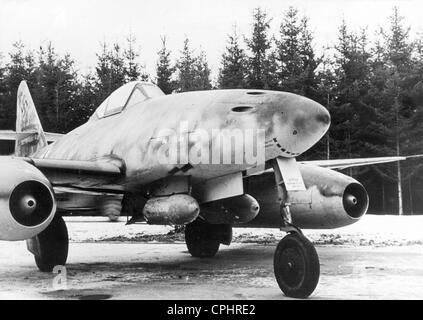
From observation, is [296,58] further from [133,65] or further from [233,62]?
[133,65]

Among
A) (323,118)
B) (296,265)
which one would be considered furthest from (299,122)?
(296,265)

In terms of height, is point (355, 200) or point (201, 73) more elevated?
point (201, 73)

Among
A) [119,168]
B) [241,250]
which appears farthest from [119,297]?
[241,250]

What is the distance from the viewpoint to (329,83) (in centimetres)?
3356

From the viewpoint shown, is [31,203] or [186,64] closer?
[31,203]

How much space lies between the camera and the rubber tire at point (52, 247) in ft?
27.1

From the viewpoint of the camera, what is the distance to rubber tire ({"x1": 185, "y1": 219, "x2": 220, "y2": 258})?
10.2 meters

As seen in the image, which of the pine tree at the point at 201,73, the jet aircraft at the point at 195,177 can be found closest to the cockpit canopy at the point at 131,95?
the jet aircraft at the point at 195,177

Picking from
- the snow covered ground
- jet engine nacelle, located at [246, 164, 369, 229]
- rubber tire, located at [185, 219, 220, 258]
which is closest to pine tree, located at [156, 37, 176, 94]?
the snow covered ground

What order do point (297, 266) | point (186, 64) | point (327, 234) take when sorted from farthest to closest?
point (186, 64) → point (327, 234) → point (297, 266)

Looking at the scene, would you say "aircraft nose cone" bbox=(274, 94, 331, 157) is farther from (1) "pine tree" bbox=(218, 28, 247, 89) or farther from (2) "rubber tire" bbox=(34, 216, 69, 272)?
(1) "pine tree" bbox=(218, 28, 247, 89)

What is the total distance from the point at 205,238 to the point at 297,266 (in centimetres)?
492
